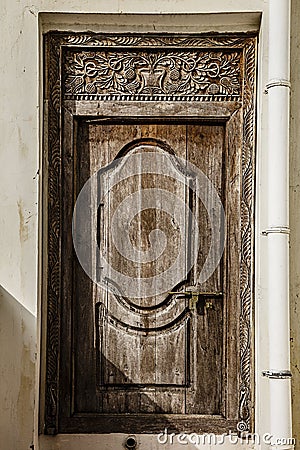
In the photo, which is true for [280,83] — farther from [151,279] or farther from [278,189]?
[151,279]

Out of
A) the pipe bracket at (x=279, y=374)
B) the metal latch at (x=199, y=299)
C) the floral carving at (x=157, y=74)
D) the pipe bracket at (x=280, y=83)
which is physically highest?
the floral carving at (x=157, y=74)

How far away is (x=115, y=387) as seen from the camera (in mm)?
4996

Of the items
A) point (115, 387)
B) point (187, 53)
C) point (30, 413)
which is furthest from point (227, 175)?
point (30, 413)

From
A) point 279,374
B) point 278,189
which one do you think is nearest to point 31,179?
point 278,189

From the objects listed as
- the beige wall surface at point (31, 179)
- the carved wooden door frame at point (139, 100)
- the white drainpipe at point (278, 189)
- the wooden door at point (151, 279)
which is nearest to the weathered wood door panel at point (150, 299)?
the wooden door at point (151, 279)

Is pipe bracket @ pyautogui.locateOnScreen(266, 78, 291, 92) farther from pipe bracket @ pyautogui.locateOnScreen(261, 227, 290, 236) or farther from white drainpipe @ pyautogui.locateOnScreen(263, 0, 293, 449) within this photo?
pipe bracket @ pyautogui.locateOnScreen(261, 227, 290, 236)

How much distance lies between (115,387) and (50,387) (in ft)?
1.33

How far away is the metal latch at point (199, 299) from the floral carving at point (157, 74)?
48.1 inches

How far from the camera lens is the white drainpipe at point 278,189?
15.0 feet

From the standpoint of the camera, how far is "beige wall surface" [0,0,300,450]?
4730 mm

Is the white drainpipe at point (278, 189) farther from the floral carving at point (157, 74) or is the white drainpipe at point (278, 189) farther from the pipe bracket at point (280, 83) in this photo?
the floral carving at point (157, 74)

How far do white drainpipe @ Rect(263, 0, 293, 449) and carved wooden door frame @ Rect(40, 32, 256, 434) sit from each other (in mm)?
253

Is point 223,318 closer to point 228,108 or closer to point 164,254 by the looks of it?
point 164,254

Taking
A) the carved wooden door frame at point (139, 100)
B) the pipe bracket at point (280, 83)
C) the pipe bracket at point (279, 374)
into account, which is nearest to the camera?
the pipe bracket at point (279, 374)
